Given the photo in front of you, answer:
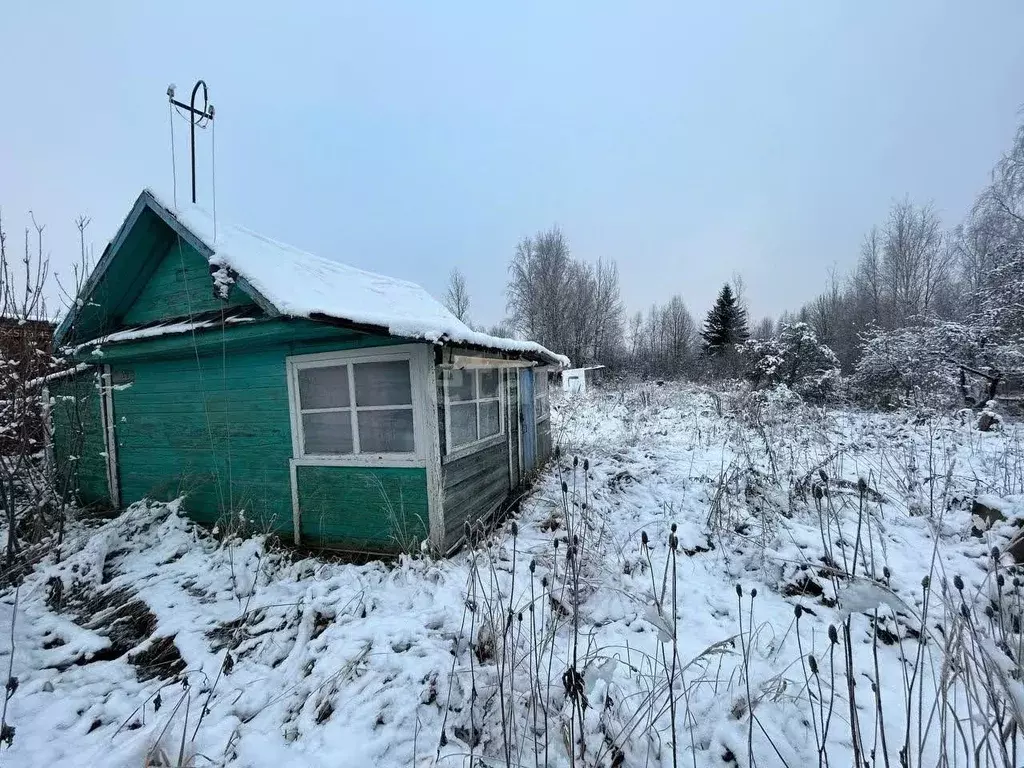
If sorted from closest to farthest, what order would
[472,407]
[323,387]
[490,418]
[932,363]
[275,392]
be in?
[323,387] < [275,392] < [472,407] < [490,418] < [932,363]


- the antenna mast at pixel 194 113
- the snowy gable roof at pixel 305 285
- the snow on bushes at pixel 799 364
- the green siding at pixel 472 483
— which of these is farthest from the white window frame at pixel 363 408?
the snow on bushes at pixel 799 364

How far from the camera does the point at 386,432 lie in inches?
194

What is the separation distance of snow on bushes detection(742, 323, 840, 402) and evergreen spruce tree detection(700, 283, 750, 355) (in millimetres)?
17263

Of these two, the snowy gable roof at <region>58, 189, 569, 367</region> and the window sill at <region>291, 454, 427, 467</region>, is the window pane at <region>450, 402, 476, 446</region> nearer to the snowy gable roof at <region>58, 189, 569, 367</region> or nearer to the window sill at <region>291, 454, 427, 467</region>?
the window sill at <region>291, 454, 427, 467</region>

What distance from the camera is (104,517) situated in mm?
6492

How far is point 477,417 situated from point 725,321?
3275 cm

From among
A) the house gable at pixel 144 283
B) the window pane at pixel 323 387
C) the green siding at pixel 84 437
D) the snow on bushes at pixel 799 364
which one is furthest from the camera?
the snow on bushes at pixel 799 364

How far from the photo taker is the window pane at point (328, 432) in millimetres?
5051

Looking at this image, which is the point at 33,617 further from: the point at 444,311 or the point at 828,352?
the point at 828,352

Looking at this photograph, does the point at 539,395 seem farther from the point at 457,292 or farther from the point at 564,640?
the point at 457,292

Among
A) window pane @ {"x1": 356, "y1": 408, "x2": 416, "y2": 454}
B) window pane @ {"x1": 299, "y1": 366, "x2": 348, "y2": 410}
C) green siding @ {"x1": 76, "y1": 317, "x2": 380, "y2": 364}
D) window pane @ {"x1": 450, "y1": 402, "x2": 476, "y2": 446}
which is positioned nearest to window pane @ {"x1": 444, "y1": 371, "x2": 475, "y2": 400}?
window pane @ {"x1": 450, "y1": 402, "x2": 476, "y2": 446}

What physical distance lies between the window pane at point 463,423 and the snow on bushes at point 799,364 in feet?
42.9

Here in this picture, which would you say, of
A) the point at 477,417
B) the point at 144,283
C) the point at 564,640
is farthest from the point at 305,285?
the point at 564,640

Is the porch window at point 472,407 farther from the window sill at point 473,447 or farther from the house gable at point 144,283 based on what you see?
the house gable at point 144,283
